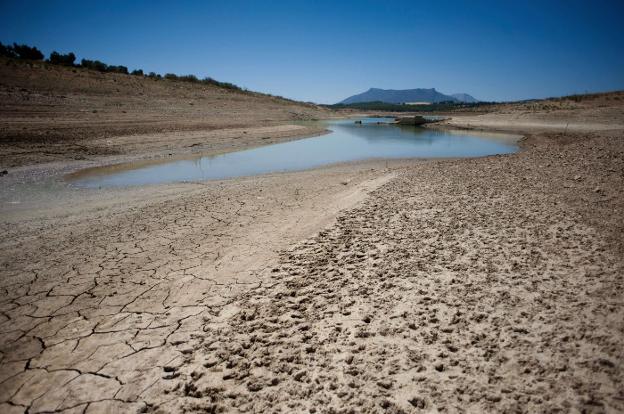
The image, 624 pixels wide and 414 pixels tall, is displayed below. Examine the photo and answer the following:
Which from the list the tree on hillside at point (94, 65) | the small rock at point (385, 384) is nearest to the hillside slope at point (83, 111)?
the tree on hillside at point (94, 65)

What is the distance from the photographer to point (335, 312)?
10.3 feet

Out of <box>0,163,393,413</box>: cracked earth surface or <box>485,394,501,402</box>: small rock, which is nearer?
<box>485,394,501,402</box>: small rock

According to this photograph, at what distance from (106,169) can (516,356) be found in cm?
1350

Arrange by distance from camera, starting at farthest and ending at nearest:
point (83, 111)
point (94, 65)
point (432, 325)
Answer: point (94, 65)
point (83, 111)
point (432, 325)

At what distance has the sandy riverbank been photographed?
2.26 metres

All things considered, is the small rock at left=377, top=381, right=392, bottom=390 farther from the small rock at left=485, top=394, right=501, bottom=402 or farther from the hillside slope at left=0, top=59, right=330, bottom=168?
the hillside slope at left=0, top=59, right=330, bottom=168

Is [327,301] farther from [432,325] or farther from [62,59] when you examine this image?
[62,59]

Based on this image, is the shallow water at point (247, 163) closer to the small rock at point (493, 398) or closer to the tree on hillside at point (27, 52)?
the small rock at point (493, 398)

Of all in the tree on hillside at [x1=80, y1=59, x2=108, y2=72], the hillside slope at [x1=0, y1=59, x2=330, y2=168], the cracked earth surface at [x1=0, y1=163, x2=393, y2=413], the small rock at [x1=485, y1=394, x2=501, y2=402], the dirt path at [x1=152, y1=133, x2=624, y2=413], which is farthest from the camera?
the tree on hillside at [x1=80, y1=59, x2=108, y2=72]

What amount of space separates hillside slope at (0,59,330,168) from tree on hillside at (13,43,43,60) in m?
3.83

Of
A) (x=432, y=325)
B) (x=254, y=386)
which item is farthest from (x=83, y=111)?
(x=432, y=325)

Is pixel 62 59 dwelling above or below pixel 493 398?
above

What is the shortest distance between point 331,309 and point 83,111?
2146 cm

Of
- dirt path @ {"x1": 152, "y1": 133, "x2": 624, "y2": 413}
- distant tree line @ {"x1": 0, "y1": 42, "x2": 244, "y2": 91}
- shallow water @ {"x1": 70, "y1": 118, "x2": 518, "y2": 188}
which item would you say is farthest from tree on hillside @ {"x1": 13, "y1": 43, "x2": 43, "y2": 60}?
dirt path @ {"x1": 152, "y1": 133, "x2": 624, "y2": 413}
